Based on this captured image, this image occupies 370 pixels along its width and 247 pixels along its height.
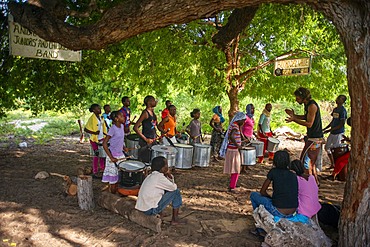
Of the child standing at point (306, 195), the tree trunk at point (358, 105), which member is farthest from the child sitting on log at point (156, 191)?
the tree trunk at point (358, 105)

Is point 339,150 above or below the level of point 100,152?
above

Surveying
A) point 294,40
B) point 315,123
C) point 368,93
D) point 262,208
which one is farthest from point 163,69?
point 368,93

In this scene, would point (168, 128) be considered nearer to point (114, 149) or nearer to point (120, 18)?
point (114, 149)

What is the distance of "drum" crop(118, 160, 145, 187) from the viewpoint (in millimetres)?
5613

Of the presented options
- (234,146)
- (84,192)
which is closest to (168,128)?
(234,146)

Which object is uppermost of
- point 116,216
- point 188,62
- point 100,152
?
point 188,62

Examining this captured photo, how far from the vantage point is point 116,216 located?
549 cm

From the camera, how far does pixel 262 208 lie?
4.76 metres

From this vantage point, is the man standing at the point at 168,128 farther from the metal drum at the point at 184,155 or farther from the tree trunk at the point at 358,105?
the tree trunk at the point at 358,105

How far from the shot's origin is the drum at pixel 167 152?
713 cm

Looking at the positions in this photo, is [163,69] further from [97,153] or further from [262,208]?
[262,208]

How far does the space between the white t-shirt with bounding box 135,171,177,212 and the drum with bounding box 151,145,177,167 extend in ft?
7.24

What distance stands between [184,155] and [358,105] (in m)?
4.49

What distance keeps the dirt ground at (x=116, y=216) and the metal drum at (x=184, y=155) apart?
1.24 ft
